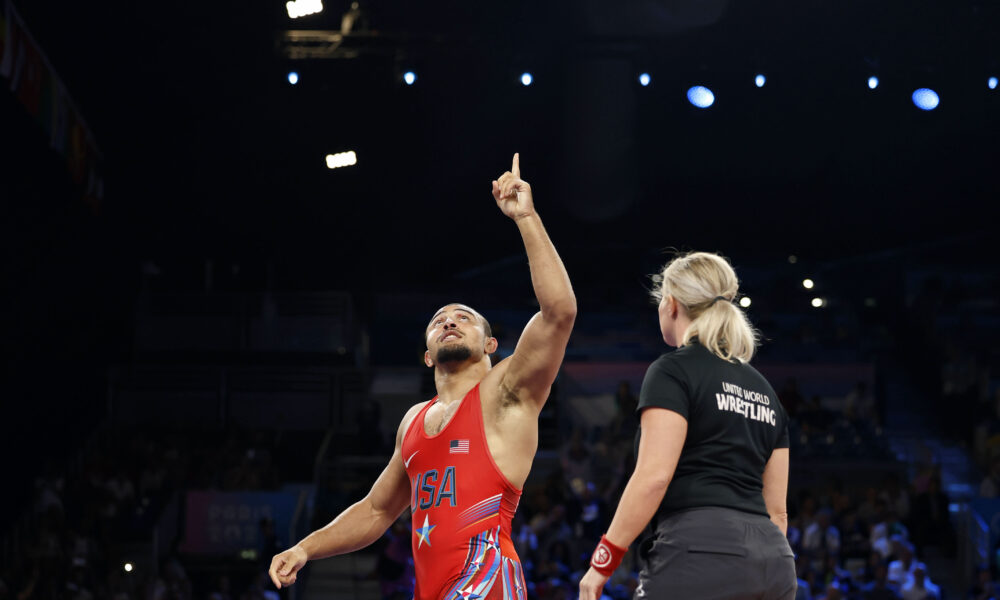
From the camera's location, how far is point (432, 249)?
18.9 m

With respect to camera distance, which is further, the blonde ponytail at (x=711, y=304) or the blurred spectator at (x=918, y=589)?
the blurred spectator at (x=918, y=589)

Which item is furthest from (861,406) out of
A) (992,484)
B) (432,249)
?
(432,249)

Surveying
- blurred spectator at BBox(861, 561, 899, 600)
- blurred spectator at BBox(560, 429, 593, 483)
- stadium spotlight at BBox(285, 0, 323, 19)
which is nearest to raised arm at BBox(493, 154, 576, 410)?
stadium spotlight at BBox(285, 0, 323, 19)

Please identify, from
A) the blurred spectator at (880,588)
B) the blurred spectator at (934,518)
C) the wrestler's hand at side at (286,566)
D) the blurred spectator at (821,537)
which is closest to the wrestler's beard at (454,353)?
the wrestler's hand at side at (286,566)

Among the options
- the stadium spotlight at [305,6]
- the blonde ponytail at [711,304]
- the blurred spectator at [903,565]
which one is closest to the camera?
the blonde ponytail at [711,304]

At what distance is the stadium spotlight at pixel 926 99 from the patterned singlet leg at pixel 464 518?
368 inches

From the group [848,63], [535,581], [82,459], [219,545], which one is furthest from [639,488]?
[82,459]

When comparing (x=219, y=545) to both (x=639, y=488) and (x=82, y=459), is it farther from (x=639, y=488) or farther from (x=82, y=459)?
(x=639, y=488)

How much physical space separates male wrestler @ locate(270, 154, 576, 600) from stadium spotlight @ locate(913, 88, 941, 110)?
921cm

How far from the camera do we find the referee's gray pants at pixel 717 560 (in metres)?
2.86

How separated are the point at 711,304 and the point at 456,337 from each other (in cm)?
101

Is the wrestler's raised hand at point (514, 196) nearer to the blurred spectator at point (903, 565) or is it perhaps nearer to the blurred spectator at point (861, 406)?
the blurred spectator at point (903, 565)

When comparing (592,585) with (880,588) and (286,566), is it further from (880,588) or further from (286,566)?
(880,588)

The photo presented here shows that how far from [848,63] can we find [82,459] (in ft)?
36.0
